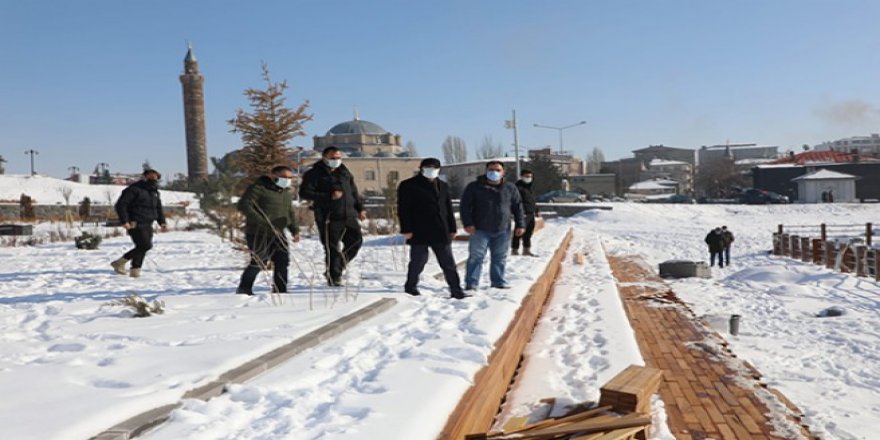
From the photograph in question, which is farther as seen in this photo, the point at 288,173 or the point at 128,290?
the point at 128,290

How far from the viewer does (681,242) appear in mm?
28531

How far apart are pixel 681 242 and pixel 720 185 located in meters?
44.3

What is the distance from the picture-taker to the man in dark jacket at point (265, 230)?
5.78m

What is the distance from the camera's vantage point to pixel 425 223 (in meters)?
5.82

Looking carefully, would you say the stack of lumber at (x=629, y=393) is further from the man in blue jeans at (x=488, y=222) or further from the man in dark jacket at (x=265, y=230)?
the man in dark jacket at (x=265, y=230)

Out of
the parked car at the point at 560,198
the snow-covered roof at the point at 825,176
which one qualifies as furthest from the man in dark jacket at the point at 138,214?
the snow-covered roof at the point at 825,176

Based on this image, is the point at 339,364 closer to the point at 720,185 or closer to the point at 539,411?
the point at 539,411

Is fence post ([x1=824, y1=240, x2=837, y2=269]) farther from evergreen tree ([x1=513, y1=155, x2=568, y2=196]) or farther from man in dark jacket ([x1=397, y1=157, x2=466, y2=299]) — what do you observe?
evergreen tree ([x1=513, y1=155, x2=568, y2=196])

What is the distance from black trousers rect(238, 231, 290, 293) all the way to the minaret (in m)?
53.1

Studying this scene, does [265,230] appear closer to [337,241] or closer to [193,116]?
[337,241]

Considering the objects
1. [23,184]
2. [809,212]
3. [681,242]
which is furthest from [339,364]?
[23,184]

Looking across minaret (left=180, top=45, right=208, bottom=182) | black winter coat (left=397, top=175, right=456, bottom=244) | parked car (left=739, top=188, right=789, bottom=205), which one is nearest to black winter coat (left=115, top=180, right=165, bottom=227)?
black winter coat (left=397, top=175, right=456, bottom=244)

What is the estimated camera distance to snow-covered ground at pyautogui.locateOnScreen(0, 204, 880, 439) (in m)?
2.51

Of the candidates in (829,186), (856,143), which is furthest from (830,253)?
(856,143)
